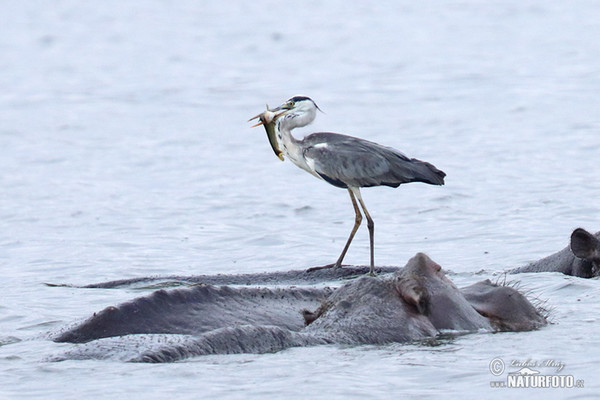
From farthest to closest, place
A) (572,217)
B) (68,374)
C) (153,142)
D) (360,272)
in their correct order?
(153,142)
(572,217)
(360,272)
(68,374)

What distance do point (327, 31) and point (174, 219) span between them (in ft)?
58.1

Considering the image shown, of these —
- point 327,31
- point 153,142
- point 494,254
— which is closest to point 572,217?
point 494,254

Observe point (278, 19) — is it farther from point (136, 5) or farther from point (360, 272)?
point (360, 272)

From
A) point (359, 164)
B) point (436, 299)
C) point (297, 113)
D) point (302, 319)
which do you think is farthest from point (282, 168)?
point (436, 299)

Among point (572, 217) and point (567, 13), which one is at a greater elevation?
point (567, 13)

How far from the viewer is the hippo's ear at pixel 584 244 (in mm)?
8523

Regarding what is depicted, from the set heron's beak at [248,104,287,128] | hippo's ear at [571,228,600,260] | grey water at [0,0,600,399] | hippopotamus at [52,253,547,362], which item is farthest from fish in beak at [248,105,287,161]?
hippopotamus at [52,253,547,362]

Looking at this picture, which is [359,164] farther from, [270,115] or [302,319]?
[302,319]

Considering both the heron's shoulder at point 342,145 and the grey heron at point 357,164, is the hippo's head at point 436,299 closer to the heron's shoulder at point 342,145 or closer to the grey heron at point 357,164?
the grey heron at point 357,164

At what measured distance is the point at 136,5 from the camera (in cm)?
3575

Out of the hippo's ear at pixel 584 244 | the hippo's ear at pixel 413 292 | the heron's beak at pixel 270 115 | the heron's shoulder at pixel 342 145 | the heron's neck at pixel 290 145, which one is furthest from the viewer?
the heron's beak at pixel 270 115

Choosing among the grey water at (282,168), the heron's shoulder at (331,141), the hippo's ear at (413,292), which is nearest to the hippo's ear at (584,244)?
the grey water at (282,168)

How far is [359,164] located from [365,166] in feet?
0.16

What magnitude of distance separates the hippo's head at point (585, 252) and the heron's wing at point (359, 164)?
65.1 inches
